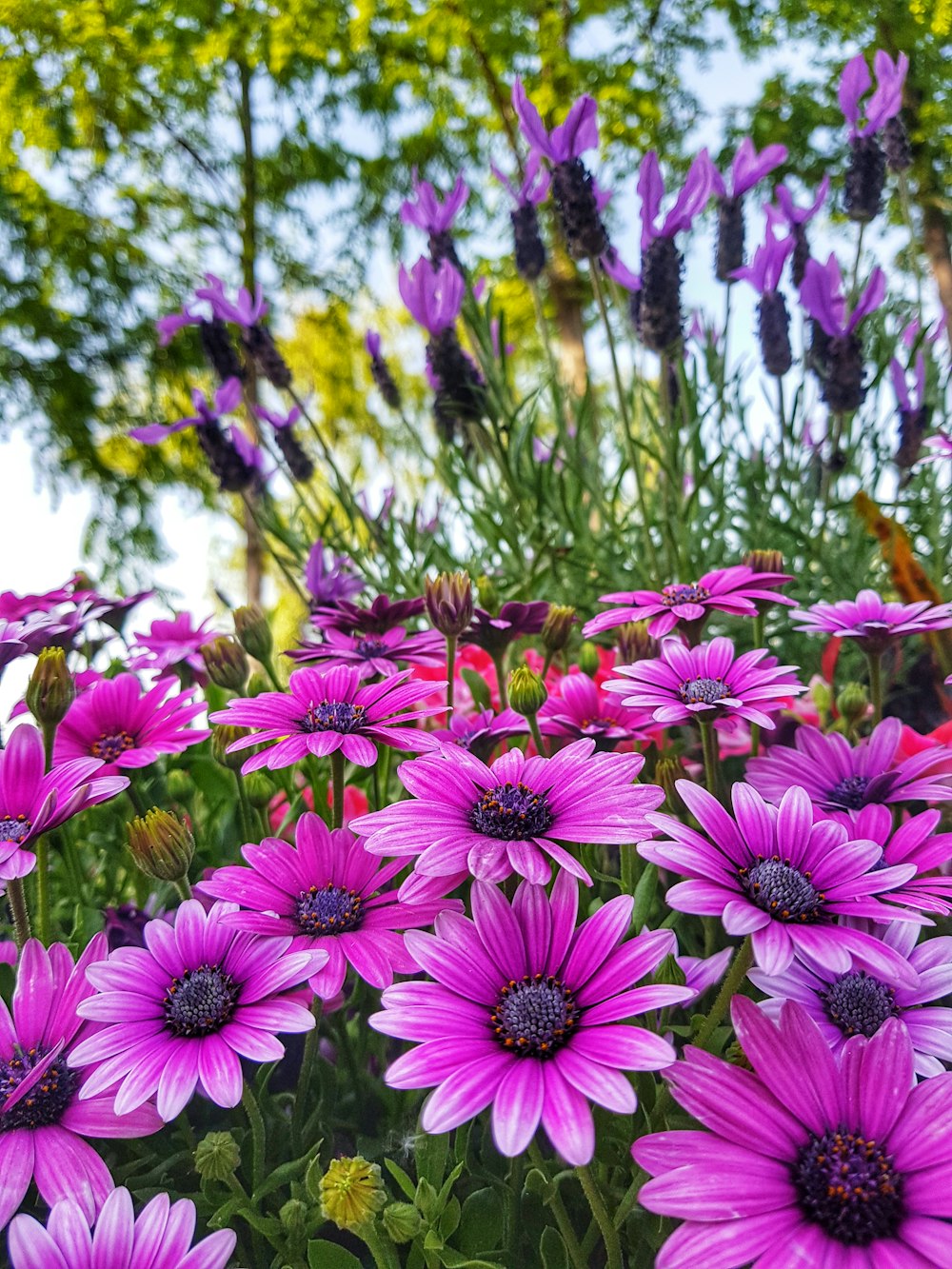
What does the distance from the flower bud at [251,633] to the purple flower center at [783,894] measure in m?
0.46

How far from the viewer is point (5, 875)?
0.40m

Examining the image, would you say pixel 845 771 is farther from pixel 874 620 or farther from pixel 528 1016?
pixel 528 1016

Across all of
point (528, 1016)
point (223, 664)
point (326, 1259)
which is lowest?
point (326, 1259)

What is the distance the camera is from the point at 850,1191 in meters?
0.30

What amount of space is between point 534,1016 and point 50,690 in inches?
12.6

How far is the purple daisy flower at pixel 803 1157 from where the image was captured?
0.94 ft

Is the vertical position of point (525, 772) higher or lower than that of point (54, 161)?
lower

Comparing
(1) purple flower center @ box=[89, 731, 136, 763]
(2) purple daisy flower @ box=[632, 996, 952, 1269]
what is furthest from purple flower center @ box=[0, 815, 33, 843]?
(2) purple daisy flower @ box=[632, 996, 952, 1269]

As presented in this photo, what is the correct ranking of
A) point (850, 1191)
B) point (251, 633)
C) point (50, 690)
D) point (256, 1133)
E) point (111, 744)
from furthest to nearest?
point (251, 633) < point (111, 744) < point (50, 690) < point (256, 1133) < point (850, 1191)

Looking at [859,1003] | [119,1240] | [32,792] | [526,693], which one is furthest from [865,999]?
[32,792]

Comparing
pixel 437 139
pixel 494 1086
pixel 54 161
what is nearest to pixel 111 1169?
pixel 494 1086

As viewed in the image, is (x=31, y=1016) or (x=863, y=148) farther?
(x=863, y=148)

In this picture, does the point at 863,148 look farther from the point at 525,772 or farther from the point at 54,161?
the point at 54,161

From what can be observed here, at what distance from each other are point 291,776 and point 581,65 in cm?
469
